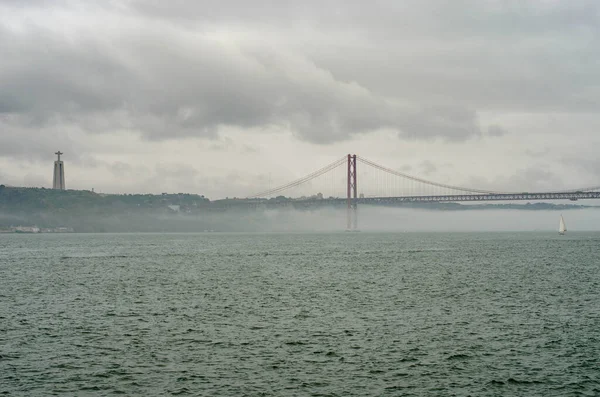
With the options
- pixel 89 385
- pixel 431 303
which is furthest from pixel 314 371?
pixel 431 303

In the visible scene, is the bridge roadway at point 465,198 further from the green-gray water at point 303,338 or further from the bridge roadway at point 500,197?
the green-gray water at point 303,338

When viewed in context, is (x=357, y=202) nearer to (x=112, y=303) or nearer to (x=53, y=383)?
(x=112, y=303)

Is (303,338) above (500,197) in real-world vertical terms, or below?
below

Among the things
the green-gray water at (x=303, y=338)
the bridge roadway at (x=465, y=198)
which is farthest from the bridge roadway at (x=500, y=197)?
the green-gray water at (x=303, y=338)

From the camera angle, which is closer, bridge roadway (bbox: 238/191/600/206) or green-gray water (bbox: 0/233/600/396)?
green-gray water (bbox: 0/233/600/396)

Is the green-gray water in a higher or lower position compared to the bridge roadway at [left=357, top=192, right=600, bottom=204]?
lower

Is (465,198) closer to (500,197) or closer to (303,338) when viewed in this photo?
(500,197)

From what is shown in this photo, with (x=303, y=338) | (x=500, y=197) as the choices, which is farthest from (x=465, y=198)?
(x=303, y=338)

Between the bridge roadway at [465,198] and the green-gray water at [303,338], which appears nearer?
the green-gray water at [303,338]

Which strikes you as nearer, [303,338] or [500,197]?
[303,338]

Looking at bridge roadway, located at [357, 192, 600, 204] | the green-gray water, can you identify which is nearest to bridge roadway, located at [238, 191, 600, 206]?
bridge roadway, located at [357, 192, 600, 204]

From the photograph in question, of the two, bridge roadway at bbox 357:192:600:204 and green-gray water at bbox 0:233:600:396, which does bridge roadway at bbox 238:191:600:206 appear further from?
green-gray water at bbox 0:233:600:396

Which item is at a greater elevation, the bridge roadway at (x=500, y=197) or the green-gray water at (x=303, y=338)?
the bridge roadway at (x=500, y=197)

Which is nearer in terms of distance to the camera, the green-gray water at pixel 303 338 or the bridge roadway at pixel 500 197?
the green-gray water at pixel 303 338
